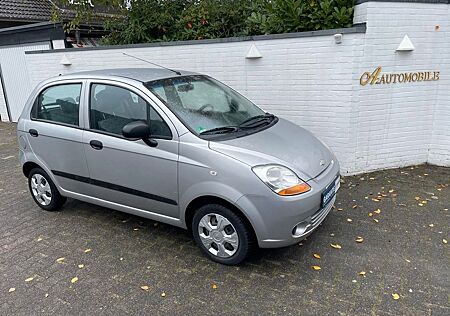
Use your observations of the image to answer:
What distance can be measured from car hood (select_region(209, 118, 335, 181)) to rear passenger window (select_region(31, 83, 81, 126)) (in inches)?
67.0

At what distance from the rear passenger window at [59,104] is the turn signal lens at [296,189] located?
2283mm

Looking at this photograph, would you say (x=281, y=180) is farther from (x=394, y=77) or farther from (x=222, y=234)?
(x=394, y=77)

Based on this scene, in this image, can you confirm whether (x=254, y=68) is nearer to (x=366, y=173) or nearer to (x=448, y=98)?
(x=366, y=173)

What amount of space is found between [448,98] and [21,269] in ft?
18.9

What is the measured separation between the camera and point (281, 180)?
2912 millimetres

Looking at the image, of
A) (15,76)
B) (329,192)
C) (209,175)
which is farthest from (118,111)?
(15,76)

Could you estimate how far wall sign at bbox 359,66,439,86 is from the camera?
4895 millimetres

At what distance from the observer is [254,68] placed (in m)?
5.53

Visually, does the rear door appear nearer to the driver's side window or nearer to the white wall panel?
the driver's side window

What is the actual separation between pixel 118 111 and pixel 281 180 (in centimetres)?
174

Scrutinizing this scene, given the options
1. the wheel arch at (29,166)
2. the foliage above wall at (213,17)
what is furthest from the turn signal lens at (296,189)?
the foliage above wall at (213,17)

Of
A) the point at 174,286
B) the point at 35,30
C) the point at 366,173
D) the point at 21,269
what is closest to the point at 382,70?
the point at 366,173

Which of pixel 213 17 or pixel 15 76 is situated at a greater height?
pixel 213 17

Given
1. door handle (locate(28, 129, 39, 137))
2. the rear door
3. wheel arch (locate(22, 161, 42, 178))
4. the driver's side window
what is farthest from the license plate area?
wheel arch (locate(22, 161, 42, 178))
